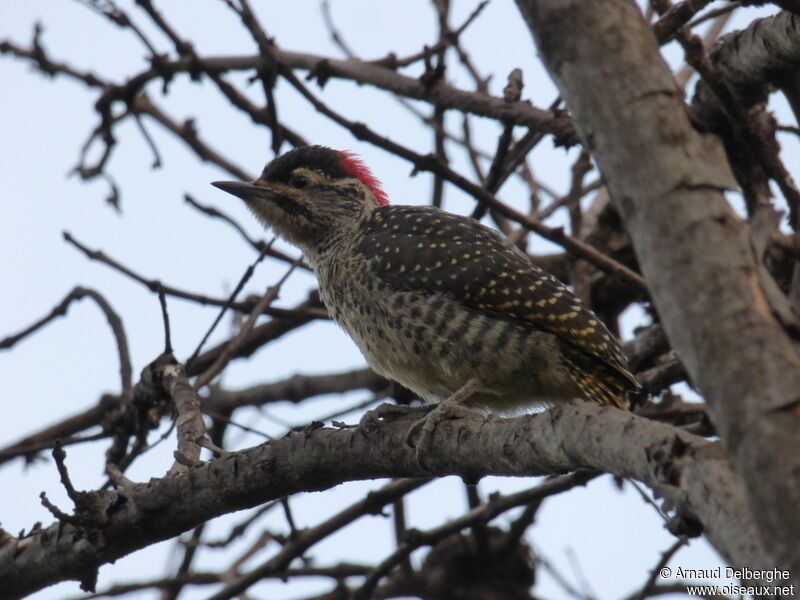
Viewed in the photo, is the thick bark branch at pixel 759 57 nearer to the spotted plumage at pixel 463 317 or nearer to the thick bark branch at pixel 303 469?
the spotted plumage at pixel 463 317

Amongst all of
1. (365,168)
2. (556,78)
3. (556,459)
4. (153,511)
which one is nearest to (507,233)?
(365,168)

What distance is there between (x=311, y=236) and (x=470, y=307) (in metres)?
1.69

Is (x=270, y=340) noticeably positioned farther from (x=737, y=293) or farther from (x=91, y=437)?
(x=737, y=293)

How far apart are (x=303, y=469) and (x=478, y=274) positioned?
5.02 feet

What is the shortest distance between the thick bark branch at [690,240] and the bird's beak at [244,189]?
14.1 feet

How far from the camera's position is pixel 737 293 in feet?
6.38

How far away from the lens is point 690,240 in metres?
1.98

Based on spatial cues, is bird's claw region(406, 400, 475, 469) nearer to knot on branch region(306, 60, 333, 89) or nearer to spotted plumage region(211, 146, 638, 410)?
spotted plumage region(211, 146, 638, 410)

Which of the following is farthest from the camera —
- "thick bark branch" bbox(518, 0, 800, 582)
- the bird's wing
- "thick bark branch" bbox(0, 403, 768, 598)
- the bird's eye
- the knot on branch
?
the bird's eye

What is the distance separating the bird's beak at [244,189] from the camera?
6.27 meters

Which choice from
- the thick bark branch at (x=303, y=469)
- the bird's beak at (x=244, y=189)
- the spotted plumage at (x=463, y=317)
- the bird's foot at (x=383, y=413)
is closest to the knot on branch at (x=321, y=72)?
the bird's beak at (x=244, y=189)

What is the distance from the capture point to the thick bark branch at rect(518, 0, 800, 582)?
1846 mm

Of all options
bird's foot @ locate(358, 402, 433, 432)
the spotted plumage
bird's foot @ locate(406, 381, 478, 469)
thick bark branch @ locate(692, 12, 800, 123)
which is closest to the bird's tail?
the spotted plumage

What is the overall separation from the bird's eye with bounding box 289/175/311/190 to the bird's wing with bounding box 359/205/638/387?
0.89m
